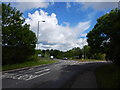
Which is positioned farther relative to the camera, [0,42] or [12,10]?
[12,10]

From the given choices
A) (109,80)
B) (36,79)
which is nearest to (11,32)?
(36,79)

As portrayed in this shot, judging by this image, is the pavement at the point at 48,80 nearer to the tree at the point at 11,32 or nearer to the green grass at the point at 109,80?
the green grass at the point at 109,80

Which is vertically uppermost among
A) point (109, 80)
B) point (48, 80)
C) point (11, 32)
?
point (11, 32)

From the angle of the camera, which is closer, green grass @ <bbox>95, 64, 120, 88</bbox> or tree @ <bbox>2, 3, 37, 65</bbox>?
green grass @ <bbox>95, 64, 120, 88</bbox>

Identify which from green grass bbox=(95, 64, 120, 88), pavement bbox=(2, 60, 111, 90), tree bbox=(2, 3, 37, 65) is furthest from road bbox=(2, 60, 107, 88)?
tree bbox=(2, 3, 37, 65)

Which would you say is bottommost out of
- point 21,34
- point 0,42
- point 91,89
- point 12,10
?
point 91,89

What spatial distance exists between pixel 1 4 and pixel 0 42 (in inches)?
235

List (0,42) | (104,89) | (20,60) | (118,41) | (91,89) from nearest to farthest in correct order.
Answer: (118,41) → (104,89) → (91,89) → (0,42) → (20,60)

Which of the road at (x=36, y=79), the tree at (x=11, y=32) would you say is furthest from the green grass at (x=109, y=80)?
the tree at (x=11, y=32)

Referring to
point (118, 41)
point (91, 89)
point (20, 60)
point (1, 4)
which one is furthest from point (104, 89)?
point (20, 60)

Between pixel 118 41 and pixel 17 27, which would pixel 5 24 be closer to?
pixel 17 27

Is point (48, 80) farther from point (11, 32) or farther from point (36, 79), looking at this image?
point (11, 32)

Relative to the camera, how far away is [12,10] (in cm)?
1977

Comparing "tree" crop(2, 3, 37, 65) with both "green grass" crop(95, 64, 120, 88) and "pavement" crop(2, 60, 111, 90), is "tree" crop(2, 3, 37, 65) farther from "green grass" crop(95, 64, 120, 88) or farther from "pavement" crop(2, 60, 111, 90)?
"green grass" crop(95, 64, 120, 88)
